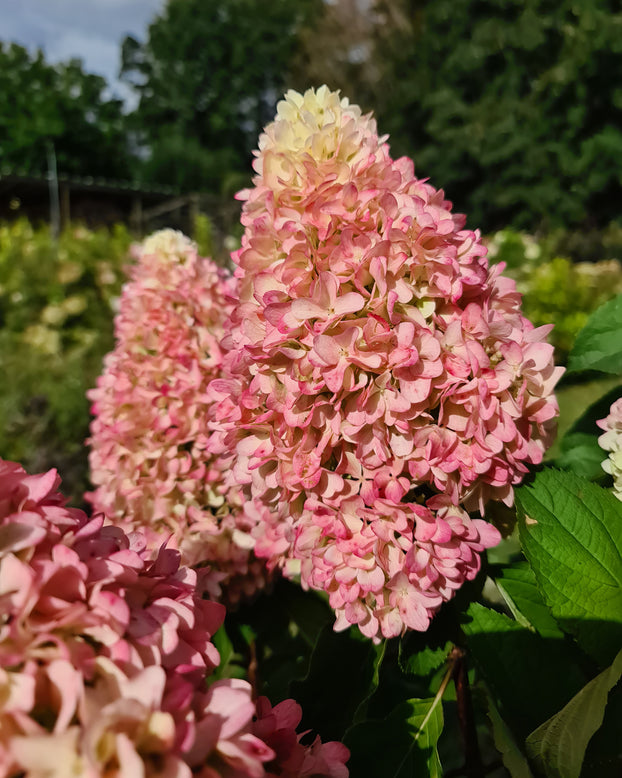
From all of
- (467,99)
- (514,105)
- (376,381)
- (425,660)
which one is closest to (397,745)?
(425,660)

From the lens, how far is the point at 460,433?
0.69 meters

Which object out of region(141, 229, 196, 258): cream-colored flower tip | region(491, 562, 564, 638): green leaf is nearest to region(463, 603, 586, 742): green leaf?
region(491, 562, 564, 638): green leaf

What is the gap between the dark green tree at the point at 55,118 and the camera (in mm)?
16703

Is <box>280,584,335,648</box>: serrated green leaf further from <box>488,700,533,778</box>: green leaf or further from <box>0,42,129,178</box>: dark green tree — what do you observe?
<box>0,42,129,178</box>: dark green tree

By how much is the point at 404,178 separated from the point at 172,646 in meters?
0.56

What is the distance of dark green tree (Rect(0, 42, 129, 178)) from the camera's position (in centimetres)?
1670

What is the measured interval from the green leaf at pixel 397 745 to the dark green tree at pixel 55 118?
1720cm

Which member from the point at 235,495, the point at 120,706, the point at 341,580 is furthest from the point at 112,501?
the point at 120,706

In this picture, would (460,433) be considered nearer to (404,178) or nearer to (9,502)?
(404,178)

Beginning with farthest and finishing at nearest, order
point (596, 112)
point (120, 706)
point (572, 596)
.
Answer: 1. point (596, 112)
2. point (572, 596)
3. point (120, 706)

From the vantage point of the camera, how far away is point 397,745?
0.71 m

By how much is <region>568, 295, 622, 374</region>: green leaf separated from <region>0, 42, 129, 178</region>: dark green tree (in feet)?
56.0

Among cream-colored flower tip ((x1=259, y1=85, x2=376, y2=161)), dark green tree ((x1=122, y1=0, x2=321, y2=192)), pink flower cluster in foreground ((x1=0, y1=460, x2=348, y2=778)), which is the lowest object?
pink flower cluster in foreground ((x1=0, y1=460, x2=348, y2=778))

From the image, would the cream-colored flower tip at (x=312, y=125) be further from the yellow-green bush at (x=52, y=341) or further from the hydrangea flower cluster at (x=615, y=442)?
the yellow-green bush at (x=52, y=341)
